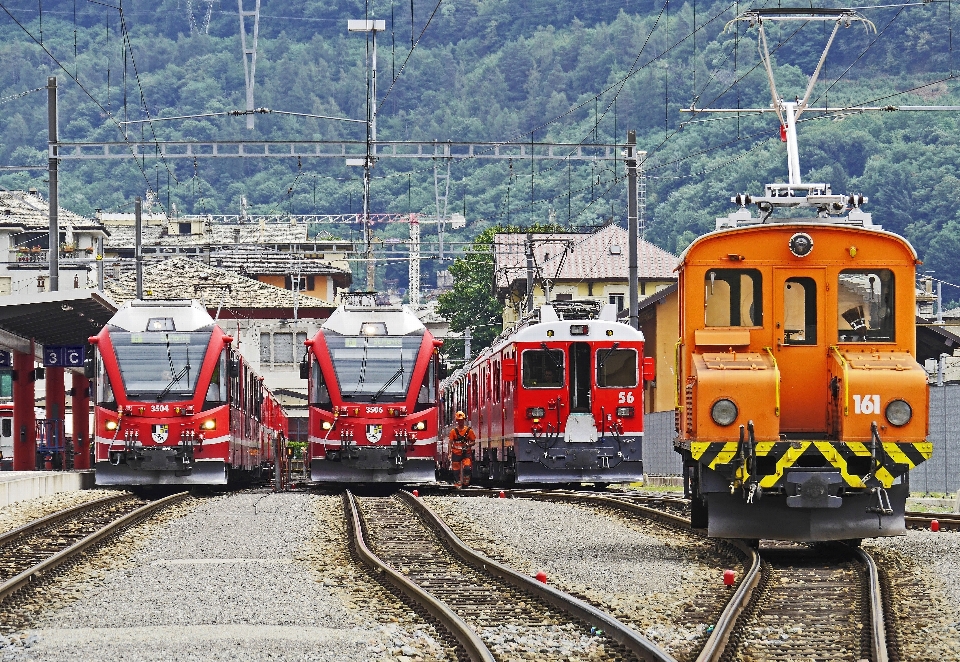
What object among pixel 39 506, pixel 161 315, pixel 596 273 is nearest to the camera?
pixel 39 506

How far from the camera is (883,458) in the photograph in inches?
536

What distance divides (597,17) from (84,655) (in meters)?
148

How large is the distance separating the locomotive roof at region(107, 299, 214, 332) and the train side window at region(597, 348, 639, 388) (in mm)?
6894

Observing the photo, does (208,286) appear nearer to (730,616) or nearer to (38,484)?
(38,484)

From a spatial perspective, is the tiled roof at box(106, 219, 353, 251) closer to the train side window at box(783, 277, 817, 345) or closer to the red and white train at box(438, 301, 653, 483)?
the red and white train at box(438, 301, 653, 483)

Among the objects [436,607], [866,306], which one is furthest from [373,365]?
[436,607]

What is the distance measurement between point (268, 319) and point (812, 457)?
74831 millimetres

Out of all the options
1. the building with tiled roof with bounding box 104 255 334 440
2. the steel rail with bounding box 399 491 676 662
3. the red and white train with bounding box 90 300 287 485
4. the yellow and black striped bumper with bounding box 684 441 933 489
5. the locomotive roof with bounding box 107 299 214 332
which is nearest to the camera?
the steel rail with bounding box 399 491 676 662

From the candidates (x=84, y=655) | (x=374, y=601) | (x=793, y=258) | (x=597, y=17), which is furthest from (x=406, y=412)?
(x=597, y=17)

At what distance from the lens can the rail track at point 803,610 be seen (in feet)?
30.1

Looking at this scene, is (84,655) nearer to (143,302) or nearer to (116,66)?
(143,302)

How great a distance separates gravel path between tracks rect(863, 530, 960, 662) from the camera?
30.7 feet

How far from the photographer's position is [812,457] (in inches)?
544

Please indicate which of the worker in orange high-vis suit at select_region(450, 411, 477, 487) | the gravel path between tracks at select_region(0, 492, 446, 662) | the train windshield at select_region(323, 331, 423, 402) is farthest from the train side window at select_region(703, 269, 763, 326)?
the worker in orange high-vis suit at select_region(450, 411, 477, 487)
